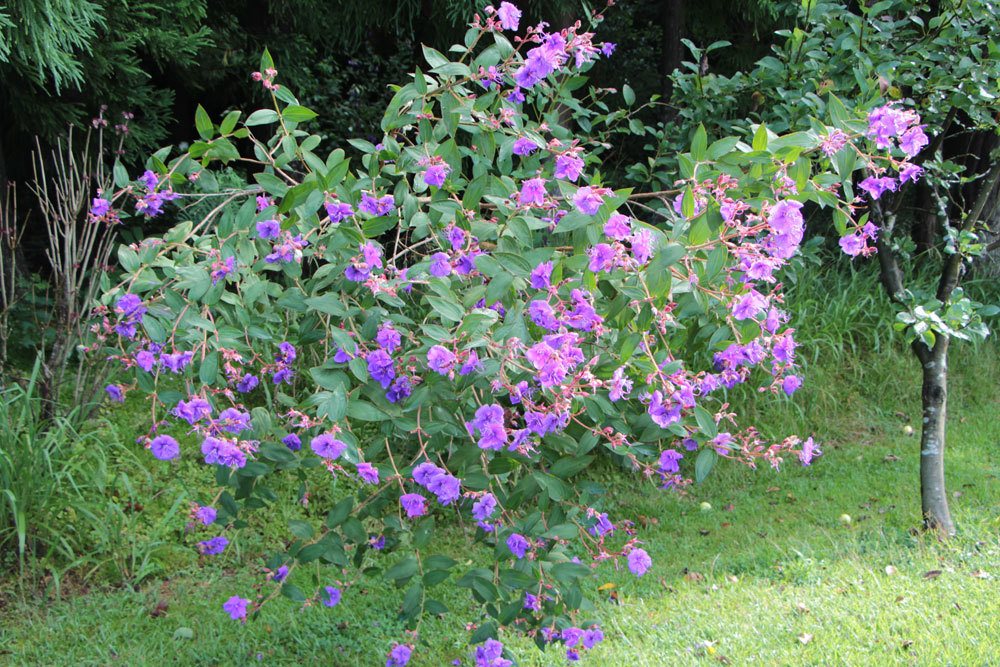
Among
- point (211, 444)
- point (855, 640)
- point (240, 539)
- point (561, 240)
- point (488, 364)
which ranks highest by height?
point (488, 364)

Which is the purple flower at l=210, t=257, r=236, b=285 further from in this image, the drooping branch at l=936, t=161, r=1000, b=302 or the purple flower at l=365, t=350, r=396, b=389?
the drooping branch at l=936, t=161, r=1000, b=302

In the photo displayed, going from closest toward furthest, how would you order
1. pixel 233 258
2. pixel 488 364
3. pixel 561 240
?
pixel 488 364, pixel 233 258, pixel 561 240

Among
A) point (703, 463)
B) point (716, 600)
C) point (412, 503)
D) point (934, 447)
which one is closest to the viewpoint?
point (412, 503)

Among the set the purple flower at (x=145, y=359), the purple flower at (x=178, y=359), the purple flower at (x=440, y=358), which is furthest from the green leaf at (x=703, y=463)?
the purple flower at (x=145, y=359)

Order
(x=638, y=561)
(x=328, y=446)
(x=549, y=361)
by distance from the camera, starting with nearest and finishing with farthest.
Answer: (x=549, y=361) < (x=328, y=446) < (x=638, y=561)

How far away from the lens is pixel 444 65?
7.51 ft

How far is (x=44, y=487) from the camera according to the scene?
3299 mm

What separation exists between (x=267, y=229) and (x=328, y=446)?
1.80ft

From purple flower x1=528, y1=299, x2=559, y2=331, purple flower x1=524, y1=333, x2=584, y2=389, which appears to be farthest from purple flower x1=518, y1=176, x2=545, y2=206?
purple flower x1=524, y1=333, x2=584, y2=389

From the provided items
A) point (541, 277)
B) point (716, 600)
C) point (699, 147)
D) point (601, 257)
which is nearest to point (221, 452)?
point (541, 277)

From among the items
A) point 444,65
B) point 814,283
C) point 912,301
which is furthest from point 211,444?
point 814,283

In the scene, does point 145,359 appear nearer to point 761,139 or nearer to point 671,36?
point 761,139

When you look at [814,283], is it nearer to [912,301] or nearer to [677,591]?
[912,301]

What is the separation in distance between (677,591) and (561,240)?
157cm
